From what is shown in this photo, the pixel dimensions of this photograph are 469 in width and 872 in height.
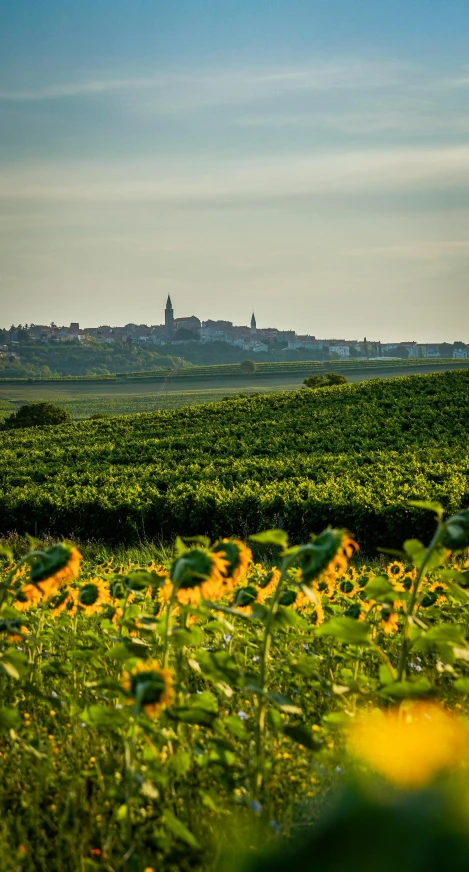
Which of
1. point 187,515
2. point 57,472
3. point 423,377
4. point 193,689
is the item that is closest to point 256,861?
point 193,689

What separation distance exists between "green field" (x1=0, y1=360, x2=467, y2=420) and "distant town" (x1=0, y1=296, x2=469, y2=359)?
3613cm

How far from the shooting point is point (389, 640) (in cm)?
372

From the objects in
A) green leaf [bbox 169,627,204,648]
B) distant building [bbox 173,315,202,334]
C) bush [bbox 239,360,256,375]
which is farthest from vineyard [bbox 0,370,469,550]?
distant building [bbox 173,315,202,334]

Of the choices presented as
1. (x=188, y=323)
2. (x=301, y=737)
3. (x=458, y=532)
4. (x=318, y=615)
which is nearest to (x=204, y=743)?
(x=301, y=737)

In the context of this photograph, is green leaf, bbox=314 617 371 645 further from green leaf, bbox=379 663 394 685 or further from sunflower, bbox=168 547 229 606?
sunflower, bbox=168 547 229 606

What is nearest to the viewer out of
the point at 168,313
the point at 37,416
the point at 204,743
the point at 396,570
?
the point at 204,743

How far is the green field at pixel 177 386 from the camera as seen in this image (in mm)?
66250

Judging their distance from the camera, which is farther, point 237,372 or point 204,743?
point 237,372

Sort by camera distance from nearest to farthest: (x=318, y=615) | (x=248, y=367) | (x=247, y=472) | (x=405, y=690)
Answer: (x=405, y=690), (x=318, y=615), (x=247, y=472), (x=248, y=367)

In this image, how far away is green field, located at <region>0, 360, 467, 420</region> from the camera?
66.2m

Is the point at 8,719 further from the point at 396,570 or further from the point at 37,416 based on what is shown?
the point at 37,416

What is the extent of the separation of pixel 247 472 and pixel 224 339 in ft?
435

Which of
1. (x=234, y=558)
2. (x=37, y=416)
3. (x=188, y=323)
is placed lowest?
(x=37, y=416)

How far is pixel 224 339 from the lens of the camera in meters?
143
